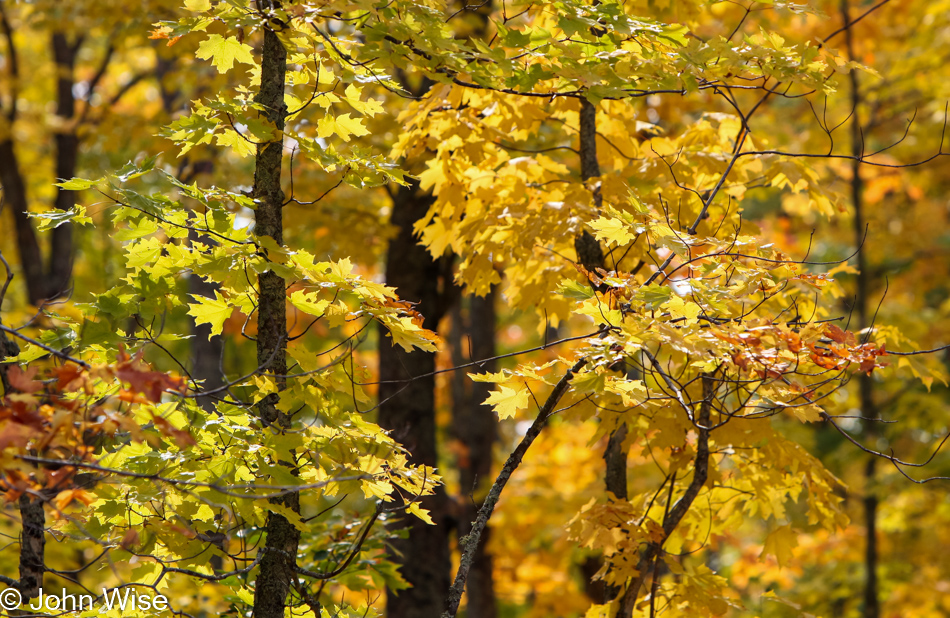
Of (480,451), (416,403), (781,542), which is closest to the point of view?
(781,542)

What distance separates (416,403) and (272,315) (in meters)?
3.60

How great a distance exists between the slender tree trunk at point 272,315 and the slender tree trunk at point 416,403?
3113 mm

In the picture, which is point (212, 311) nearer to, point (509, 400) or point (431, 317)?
point (509, 400)

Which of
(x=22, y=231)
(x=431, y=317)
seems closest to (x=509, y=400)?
(x=431, y=317)

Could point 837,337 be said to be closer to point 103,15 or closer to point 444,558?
point 444,558

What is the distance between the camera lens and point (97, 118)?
32.1 ft

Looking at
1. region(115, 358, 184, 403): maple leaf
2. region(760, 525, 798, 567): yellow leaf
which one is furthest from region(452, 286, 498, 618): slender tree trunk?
region(115, 358, 184, 403): maple leaf

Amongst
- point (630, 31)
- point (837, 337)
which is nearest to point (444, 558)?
point (837, 337)

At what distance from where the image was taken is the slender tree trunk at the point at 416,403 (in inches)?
262

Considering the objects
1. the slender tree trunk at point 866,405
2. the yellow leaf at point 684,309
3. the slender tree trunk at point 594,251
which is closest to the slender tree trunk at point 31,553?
the yellow leaf at point 684,309

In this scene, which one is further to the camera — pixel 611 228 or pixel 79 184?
pixel 611 228

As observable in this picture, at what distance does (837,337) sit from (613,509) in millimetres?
1477

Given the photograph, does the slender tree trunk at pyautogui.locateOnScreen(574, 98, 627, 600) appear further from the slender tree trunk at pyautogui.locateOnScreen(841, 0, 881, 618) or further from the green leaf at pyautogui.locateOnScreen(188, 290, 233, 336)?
the slender tree trunk at pyautogui.locateOnScreen(841, 0, 881, 618)

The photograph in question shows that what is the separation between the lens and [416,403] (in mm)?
6832
